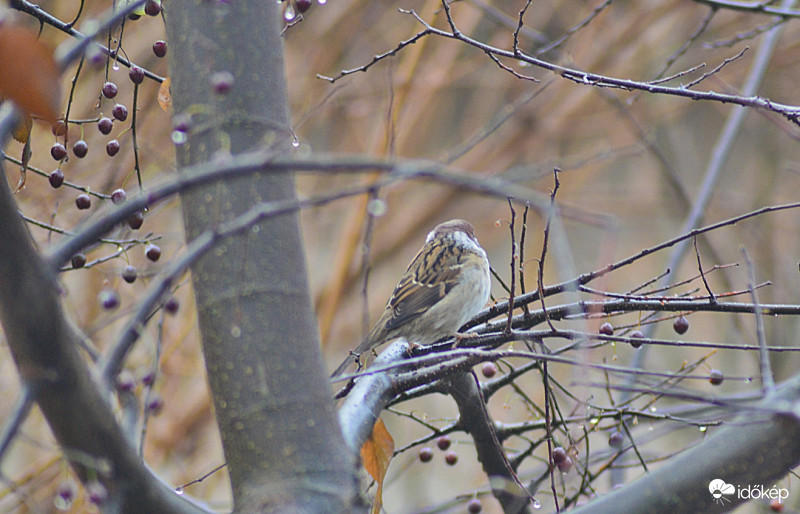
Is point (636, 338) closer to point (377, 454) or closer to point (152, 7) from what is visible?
point (377, 454)

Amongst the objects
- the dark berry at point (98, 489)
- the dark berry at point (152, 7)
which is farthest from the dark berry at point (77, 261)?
the dark berry at point (98, 489)

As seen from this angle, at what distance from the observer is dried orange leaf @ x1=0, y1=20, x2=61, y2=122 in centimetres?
84

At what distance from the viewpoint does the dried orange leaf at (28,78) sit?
0.84m

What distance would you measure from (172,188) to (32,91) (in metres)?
0.20

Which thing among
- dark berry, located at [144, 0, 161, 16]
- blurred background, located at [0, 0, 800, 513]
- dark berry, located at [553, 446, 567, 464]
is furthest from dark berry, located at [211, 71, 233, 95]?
blurred background, located at [0, 0, 800, 513]

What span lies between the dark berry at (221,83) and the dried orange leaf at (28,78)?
0.44m

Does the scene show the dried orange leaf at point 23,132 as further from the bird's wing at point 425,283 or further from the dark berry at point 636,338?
the bird's wing at point 425,283

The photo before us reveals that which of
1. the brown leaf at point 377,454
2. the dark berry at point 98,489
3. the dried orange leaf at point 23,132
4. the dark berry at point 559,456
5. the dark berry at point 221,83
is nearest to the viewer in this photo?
the dark berry at point 98,489

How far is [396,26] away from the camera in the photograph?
20.1 feet

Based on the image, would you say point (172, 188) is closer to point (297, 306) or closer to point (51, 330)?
point (51, 330)

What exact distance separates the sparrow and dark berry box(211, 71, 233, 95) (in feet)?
6.67

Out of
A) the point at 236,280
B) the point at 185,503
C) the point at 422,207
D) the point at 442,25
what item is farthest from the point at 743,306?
the point at 442,25

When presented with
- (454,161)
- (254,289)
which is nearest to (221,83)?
(254,289)

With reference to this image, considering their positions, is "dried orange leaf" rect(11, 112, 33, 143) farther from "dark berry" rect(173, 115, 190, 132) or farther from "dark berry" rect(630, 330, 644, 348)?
"dark berry" rect(630, 330, 644, 348)
